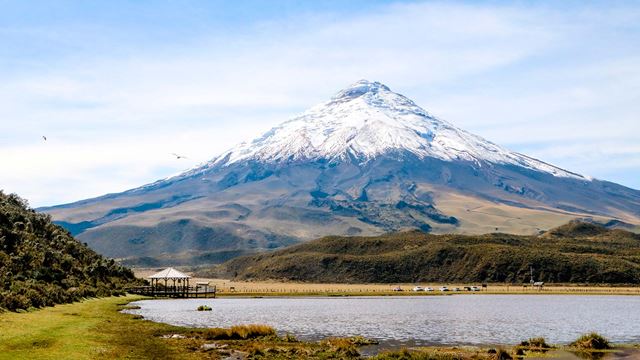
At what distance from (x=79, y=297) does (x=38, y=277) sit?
6000 millimetres

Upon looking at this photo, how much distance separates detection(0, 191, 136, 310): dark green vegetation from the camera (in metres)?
61.0

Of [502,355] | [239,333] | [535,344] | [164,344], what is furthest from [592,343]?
[164,344]

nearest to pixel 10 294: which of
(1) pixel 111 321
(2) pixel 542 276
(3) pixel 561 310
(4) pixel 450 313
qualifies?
(1) pixel 111 321

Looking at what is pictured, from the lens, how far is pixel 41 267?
75.4 meters

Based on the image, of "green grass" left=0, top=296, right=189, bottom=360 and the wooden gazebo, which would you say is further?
the wooden gazebo

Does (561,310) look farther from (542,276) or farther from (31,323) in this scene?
(542,276)

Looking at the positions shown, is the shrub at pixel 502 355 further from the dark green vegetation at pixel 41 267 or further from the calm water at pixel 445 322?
the dark green vegetation at pixel 41 267

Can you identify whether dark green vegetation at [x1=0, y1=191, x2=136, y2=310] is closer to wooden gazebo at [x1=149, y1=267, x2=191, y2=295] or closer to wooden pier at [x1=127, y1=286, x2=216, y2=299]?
wooden pier at [x1=127, y1=286, x2=216, y2=299]

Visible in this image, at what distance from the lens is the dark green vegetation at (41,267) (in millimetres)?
61031

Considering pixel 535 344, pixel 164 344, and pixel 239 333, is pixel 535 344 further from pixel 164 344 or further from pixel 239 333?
pixel 164 344

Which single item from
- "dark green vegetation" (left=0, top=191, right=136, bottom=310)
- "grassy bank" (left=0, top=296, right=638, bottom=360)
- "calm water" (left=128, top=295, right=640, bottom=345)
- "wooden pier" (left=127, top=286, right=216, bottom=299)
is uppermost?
"dark green vegetation" (left=0, top=191, right=136, bottom=310)

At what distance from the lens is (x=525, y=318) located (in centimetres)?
7369

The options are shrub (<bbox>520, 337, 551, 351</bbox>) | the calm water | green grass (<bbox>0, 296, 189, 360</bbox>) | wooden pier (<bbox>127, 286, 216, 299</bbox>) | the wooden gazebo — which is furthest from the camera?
the wooden gazebo

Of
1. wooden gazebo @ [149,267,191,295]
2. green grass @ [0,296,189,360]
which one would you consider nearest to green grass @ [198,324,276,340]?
green grass @ [0,296,189,360]
